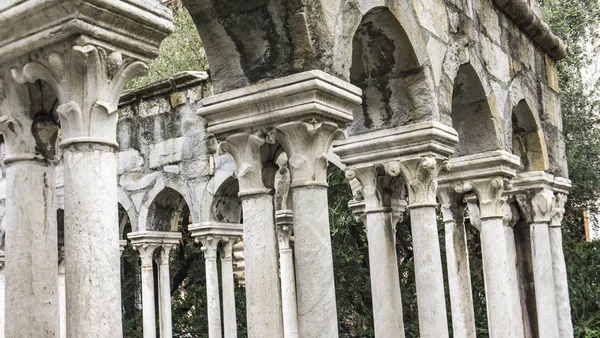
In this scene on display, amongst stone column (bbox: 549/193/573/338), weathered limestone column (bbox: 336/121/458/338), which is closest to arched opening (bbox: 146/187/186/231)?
stone column (bbox: 549/193/573/338)

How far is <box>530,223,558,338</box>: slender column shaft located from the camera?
25.0 ft

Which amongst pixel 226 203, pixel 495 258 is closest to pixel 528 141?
pixel 495 258

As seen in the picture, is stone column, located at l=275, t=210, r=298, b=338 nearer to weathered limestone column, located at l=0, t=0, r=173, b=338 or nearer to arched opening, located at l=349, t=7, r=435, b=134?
arched opening, located at l=349, t=7, r=435, b=134

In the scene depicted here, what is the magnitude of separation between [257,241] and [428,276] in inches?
67.2

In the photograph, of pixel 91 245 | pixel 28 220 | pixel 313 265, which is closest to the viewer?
pixel 91 245

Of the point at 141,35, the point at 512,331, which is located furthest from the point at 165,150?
the point at 141,35

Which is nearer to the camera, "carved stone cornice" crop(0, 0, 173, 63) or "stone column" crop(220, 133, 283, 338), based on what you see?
"carved stone cornice" crop(0, 0, 173, 63)

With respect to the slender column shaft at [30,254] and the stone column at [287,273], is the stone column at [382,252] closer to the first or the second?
the slender column shaft at [30,254]

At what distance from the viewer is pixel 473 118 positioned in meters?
6.55

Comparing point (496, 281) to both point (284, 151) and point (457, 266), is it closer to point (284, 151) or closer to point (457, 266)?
point (457, 266)

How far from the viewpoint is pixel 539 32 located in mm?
7957

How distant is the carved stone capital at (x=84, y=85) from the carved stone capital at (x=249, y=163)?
116cm

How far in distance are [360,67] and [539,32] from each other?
3447mm

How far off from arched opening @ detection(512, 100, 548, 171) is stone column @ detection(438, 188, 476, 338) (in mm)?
1510
